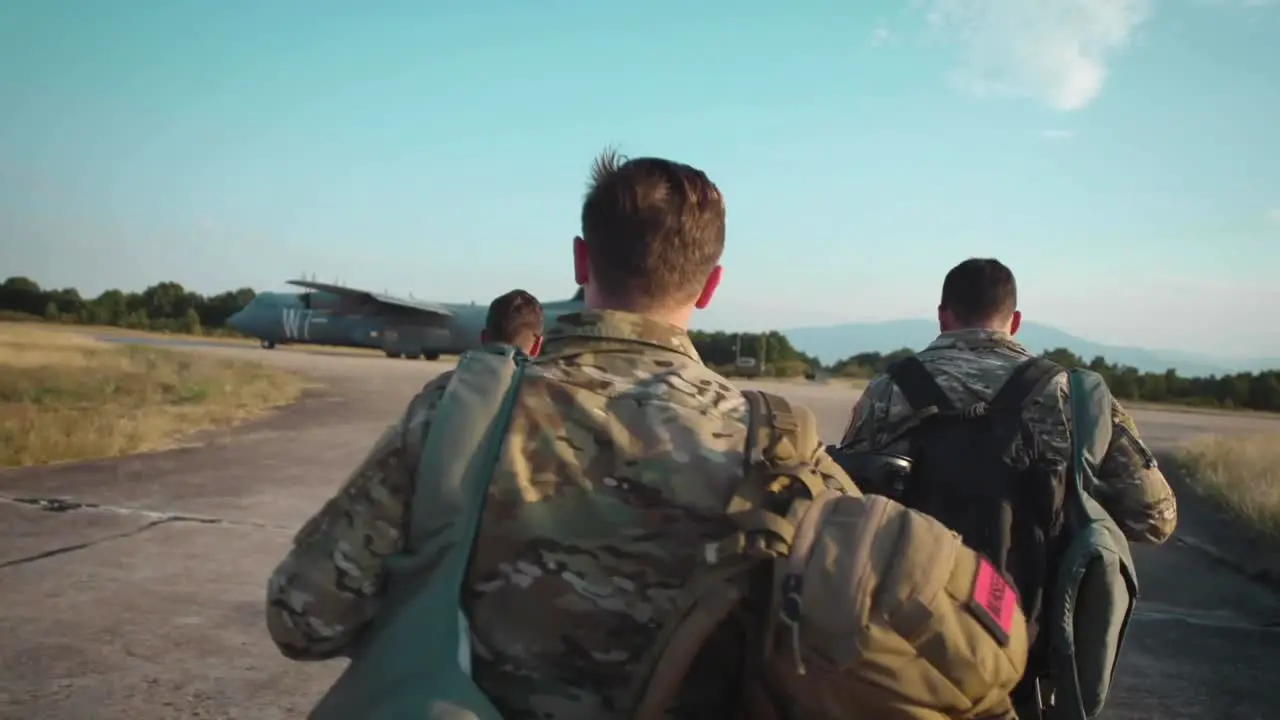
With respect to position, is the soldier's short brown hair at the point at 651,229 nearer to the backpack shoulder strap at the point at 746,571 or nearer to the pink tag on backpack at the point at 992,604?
the backpack shoulder strap at the point at 746,571

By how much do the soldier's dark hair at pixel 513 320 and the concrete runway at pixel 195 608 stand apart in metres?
2.00

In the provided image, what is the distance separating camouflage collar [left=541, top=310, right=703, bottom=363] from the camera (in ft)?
5.40

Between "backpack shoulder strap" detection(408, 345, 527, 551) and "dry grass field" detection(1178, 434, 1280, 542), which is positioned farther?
"dry grass field" detection(1178, 434, 1280, 542)

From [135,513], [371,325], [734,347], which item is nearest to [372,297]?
[371,325]

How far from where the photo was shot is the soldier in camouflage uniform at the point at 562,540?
4.87 ft

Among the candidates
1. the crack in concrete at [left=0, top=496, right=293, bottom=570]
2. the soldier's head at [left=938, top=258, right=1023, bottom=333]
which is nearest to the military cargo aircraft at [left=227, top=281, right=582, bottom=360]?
the crack in concrete at [left=0, top=496, right=293, bottom=570]

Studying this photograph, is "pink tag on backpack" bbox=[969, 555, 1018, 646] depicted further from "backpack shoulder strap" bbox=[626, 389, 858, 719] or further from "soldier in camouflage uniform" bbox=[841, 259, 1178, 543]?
"soldier in camouflage uniform" bbox=[841, 259, 1178, 543]

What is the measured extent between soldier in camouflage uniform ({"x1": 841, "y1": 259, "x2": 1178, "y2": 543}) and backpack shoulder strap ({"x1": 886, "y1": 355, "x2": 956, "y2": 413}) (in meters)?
0.02

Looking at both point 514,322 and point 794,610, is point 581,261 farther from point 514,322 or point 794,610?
point 514,322

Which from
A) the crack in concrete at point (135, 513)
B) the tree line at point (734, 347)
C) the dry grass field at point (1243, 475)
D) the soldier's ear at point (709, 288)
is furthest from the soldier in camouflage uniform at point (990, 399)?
the tree line at point (734, 347)

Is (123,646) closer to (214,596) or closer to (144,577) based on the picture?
(214,596)

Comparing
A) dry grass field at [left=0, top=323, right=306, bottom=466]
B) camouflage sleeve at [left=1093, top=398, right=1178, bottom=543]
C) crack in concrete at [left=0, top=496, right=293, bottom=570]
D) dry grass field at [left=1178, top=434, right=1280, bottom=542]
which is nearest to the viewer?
camouflage sleeve at [left=1093, top=398, right=1178, bottom=543]

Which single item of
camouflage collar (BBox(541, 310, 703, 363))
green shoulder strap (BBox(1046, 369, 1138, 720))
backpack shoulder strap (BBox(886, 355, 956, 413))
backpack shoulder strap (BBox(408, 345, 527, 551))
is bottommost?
green shoulder strap (BBox(1046, 369, 1138, 720))

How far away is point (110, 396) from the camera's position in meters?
14.5
